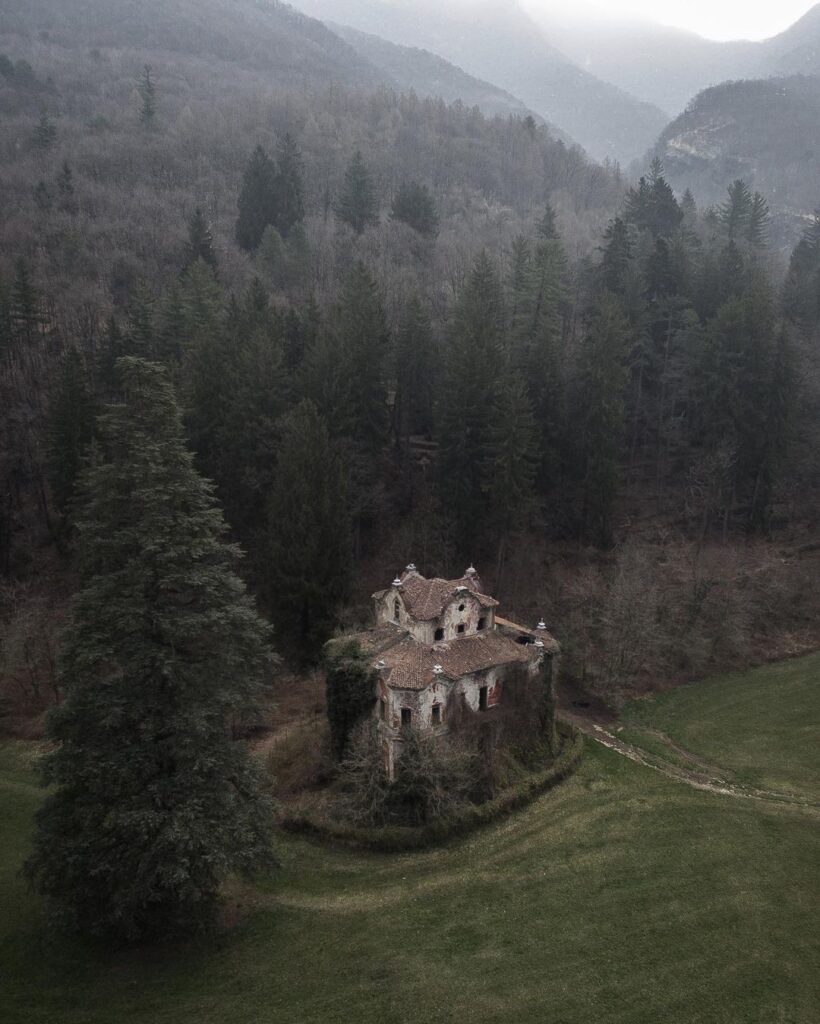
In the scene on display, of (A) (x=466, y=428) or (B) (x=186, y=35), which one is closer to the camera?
(A) (x=466, y=428)

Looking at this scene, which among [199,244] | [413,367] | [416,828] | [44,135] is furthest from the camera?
Result: [44,135]

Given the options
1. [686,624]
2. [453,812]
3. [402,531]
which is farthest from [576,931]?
[402,531]

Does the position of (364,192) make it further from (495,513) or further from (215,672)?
(215,672)

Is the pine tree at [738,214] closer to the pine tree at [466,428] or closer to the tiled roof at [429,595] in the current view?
the pine tree at [466,428]

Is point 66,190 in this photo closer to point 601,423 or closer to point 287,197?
point 287,197

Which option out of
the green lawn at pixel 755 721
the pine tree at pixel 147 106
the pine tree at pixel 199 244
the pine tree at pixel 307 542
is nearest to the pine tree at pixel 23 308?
the pine tree at pixel 199 244

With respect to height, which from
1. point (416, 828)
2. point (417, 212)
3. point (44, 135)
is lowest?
point (416, 828)

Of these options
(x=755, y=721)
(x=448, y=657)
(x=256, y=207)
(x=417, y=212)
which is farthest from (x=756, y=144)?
(x=448, y=657)
